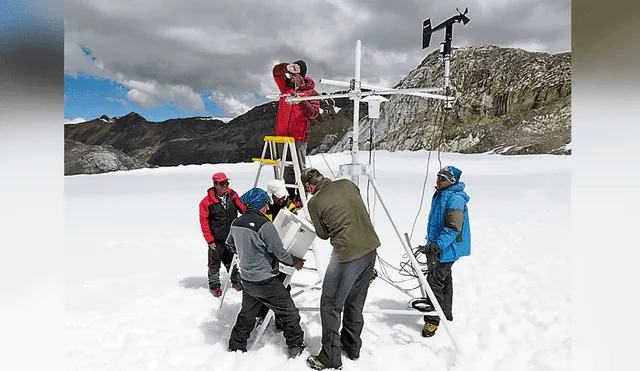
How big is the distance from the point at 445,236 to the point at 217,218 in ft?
6.37

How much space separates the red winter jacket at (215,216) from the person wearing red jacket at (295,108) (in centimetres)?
56

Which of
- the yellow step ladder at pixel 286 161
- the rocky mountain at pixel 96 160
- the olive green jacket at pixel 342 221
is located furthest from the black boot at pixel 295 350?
the rocky mountain at pixel 96 160

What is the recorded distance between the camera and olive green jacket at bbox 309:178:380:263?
2645 millimetres

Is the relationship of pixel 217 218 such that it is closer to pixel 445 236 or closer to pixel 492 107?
pixel 445 236

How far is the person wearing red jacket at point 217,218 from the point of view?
151 inches

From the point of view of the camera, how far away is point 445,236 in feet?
9.87

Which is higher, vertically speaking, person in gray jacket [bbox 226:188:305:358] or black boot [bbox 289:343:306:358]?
person in gray jacket [bbox 226:188:305:358]

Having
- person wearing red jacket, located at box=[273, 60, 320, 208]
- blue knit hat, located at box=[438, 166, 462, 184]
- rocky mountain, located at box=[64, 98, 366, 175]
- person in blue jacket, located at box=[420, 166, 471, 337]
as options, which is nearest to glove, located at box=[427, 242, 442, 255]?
person in blue jacket, located at box=[420, 166, 471, 337]

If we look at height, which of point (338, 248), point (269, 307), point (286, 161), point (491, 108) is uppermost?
point (491, 108)

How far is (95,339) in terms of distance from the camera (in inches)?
117

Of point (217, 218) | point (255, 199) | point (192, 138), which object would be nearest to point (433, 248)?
point (255, 199)

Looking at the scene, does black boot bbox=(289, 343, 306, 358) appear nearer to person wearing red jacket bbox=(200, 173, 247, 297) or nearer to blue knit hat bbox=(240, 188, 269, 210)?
blue knit hat bbox=(240, 188, 269, 210)

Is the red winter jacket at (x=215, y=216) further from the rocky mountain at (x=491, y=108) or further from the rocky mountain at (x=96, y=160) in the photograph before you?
the rocky mountain at (x=491, y=108)
